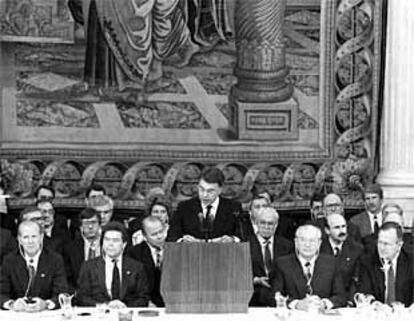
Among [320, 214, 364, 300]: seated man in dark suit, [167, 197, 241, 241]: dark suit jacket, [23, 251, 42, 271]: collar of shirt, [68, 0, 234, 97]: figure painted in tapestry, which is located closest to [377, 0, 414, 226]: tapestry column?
[68, 0, 234, 97]: figure painted in tapestry

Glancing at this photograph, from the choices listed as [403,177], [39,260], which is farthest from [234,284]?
[403,177]

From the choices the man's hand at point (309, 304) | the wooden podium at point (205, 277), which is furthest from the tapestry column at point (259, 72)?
Result: the wooden podium at point (205, 277)

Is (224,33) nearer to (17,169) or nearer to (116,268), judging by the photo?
(17,169)

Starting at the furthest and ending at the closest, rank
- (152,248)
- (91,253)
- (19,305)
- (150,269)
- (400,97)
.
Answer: (400,97), (91,253), (152,248), (150,269), (19,305)

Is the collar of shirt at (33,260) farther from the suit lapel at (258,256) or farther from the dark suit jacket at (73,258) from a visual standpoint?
the suit lapel at (258,256)

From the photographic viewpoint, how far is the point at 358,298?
28.7 feet

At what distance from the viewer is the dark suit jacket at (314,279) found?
9.16m

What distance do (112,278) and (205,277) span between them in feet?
3.54

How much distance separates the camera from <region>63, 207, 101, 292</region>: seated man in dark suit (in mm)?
10094

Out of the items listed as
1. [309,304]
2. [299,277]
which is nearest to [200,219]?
[299,277]

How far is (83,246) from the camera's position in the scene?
1037 centimetres

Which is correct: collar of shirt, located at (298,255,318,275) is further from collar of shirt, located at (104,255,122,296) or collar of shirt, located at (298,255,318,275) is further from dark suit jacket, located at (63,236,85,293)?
dark suit jacket, located at (63,236,85,293)

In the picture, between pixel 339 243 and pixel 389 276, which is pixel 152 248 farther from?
pixel 389 276

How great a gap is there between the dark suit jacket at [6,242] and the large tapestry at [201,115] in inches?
89.9
